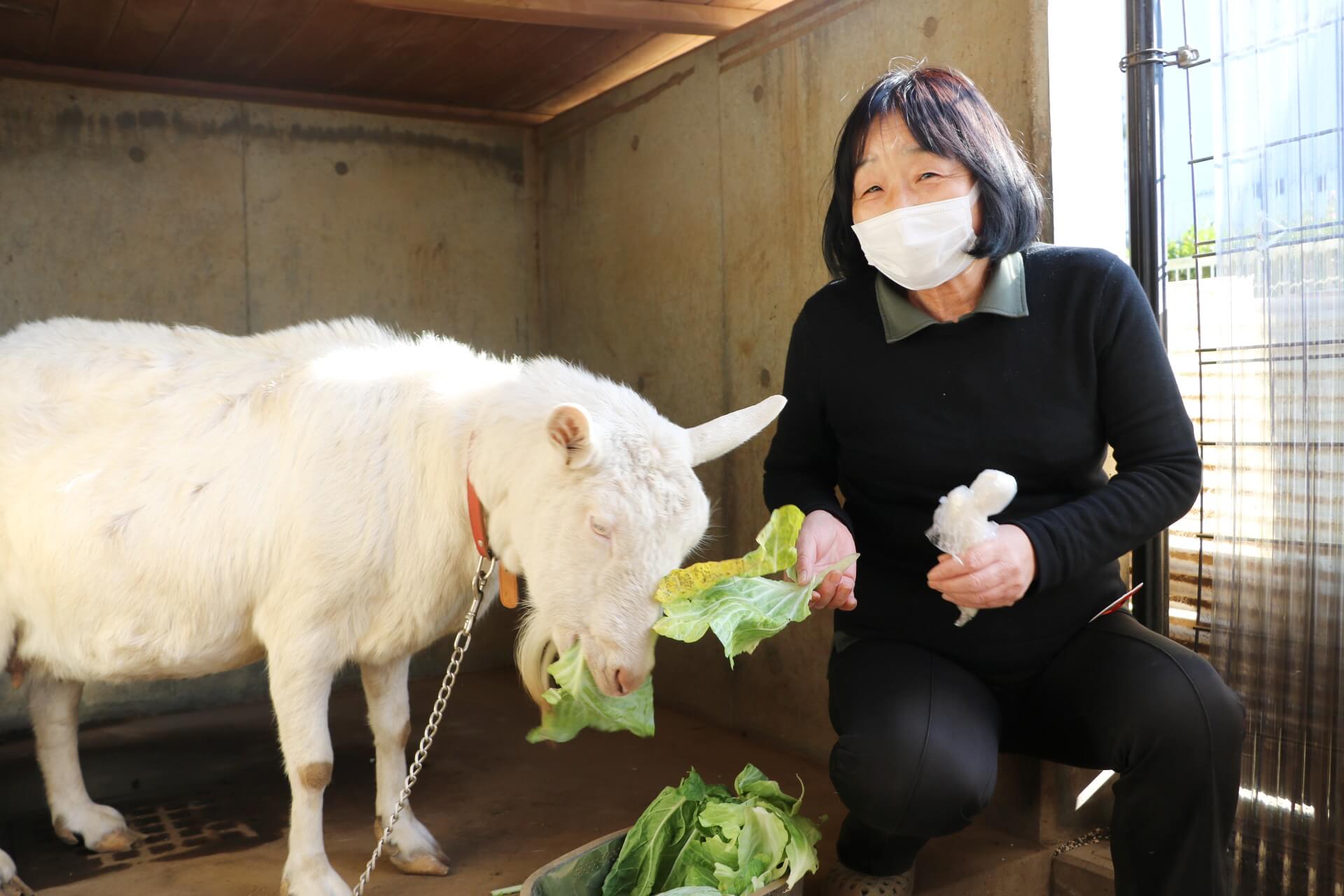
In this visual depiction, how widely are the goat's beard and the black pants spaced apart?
27.5 inches

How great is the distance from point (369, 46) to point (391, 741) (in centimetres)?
280

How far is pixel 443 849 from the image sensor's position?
122 inches

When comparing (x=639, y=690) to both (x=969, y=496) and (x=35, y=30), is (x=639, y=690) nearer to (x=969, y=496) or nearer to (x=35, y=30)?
(x=969, y=496)

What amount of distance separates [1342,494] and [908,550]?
0.96 m

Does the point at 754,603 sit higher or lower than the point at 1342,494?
lower

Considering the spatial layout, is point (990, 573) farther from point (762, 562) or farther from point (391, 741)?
point (391, 741)

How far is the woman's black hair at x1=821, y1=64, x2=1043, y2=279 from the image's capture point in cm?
234

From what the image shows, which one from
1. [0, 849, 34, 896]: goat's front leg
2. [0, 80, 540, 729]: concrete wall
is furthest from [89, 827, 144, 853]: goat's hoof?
[0, 80, 540, 729]: concrete wall

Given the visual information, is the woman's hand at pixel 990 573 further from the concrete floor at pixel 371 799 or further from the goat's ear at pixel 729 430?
the concrete floor at pixel 371 799

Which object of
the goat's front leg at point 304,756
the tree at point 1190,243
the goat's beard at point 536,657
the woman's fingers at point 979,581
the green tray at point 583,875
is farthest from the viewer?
the goat's front leg at point 304,756

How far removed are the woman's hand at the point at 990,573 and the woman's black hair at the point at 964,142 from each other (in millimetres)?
684

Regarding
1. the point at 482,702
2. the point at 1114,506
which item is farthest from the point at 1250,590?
the point at 482,702

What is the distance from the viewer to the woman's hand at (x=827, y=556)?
7.54 feet

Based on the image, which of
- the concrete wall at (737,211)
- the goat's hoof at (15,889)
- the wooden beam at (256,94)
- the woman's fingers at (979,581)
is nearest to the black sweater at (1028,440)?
the woman's fingers at (979,581)
